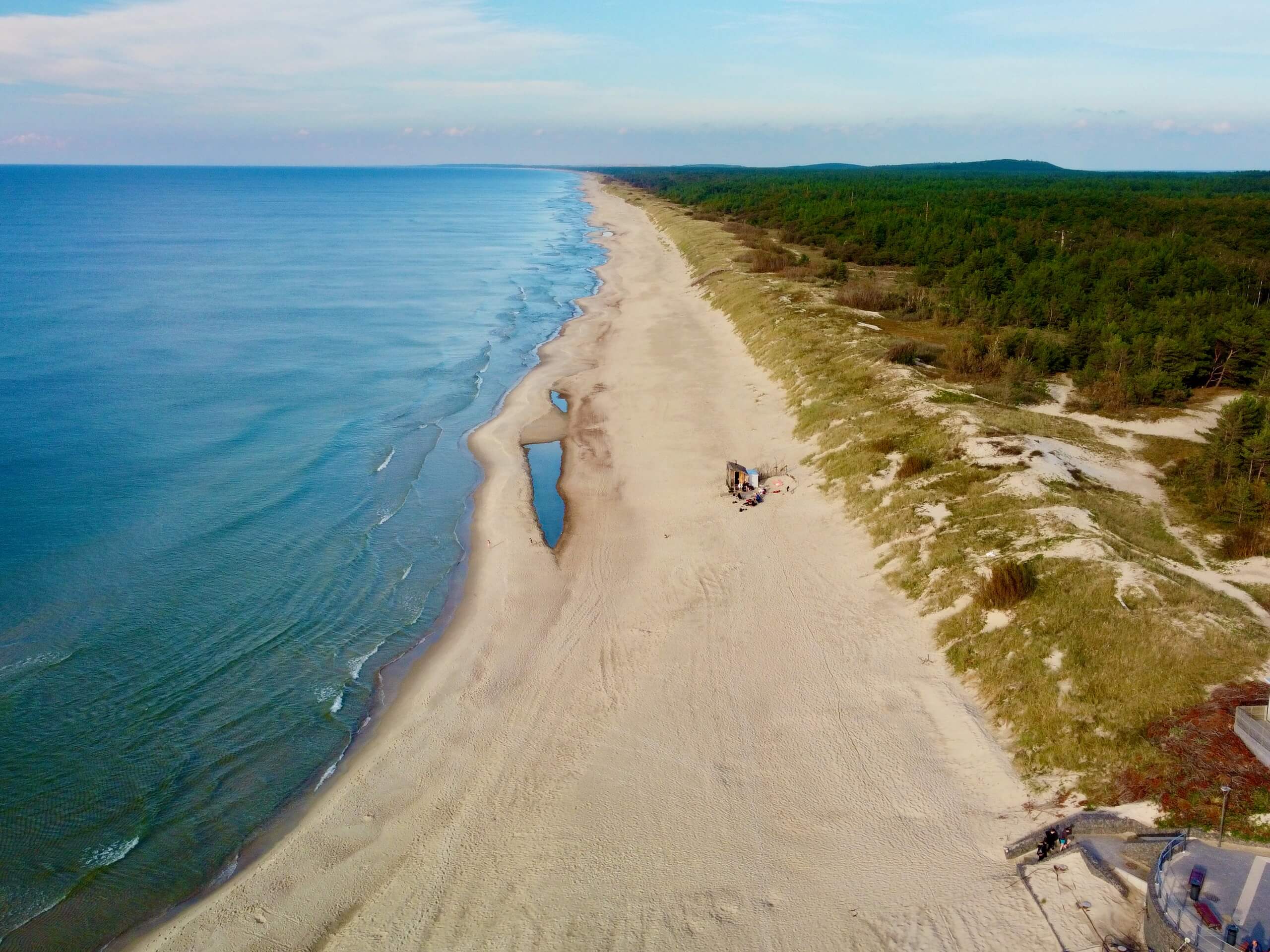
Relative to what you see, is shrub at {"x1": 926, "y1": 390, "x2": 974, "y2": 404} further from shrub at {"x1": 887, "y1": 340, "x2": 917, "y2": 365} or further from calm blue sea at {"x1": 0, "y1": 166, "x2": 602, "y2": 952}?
calm blue sea at {"x1": 0, "y1": 166, "x2": 602, "y2": 952}

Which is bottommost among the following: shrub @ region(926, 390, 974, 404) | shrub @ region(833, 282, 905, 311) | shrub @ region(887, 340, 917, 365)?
shrub @ region(833, 282, 905, 311)

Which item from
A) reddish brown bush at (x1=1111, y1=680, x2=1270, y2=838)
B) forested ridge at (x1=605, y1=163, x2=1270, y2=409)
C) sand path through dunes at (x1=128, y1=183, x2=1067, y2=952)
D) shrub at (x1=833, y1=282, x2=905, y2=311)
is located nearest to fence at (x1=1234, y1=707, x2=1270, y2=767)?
reddish brown bush at (x1=1111, y1=680, x2=1270, y2=838)

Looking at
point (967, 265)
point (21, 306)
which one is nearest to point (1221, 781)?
point (967, 265)

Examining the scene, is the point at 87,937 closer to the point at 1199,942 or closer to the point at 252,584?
the point at 252,584

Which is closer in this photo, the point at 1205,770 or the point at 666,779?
the point at 1205,770

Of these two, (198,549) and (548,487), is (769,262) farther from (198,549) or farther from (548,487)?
(198,549)

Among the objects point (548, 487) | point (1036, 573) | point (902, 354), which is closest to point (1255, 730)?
point (1036, 573)
